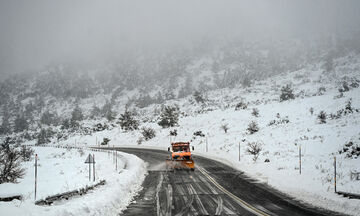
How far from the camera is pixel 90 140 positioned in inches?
2608

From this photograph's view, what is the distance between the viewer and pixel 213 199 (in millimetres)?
10133

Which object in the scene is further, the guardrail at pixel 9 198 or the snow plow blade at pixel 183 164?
the snow plow blade at pixel 183 164

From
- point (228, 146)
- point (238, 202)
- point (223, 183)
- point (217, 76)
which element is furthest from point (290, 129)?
point (217, 76)

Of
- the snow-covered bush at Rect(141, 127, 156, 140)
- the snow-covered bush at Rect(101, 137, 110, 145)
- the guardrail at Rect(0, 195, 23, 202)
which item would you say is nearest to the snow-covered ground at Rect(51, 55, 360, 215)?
the snow-covered bush at Rect(141, 127, 156, 140)

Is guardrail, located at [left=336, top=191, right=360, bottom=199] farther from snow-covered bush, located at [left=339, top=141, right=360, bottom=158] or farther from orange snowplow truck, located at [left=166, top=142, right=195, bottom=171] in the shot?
orange snowplow truck, located at [left=166, top=142, right=195, bottom=171]

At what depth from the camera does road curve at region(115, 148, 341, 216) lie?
28.1 feet

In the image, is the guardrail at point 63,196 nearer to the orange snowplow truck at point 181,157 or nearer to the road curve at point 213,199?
the road curve at point 213,199

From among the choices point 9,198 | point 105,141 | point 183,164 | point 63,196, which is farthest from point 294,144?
point 105,141

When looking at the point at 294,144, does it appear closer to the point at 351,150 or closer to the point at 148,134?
the point at 351,150

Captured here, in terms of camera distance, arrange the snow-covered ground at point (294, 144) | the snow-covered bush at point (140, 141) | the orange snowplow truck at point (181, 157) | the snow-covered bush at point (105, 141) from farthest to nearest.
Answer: the snow-covered bush at point (105, 141) < the snow-covered bush at point (140, 141) < the orange snowplow truck at point (181, 157) < the snow-covered ground at point (294, 144)

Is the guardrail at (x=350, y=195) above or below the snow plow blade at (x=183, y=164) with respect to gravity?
above

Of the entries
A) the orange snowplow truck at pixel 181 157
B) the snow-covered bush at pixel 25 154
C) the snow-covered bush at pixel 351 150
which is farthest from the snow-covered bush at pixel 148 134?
the snow-covered bush at pixel 351 150

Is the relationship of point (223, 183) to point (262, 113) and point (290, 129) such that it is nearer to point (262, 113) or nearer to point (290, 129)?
point (290, 129)

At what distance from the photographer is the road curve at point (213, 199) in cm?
857
